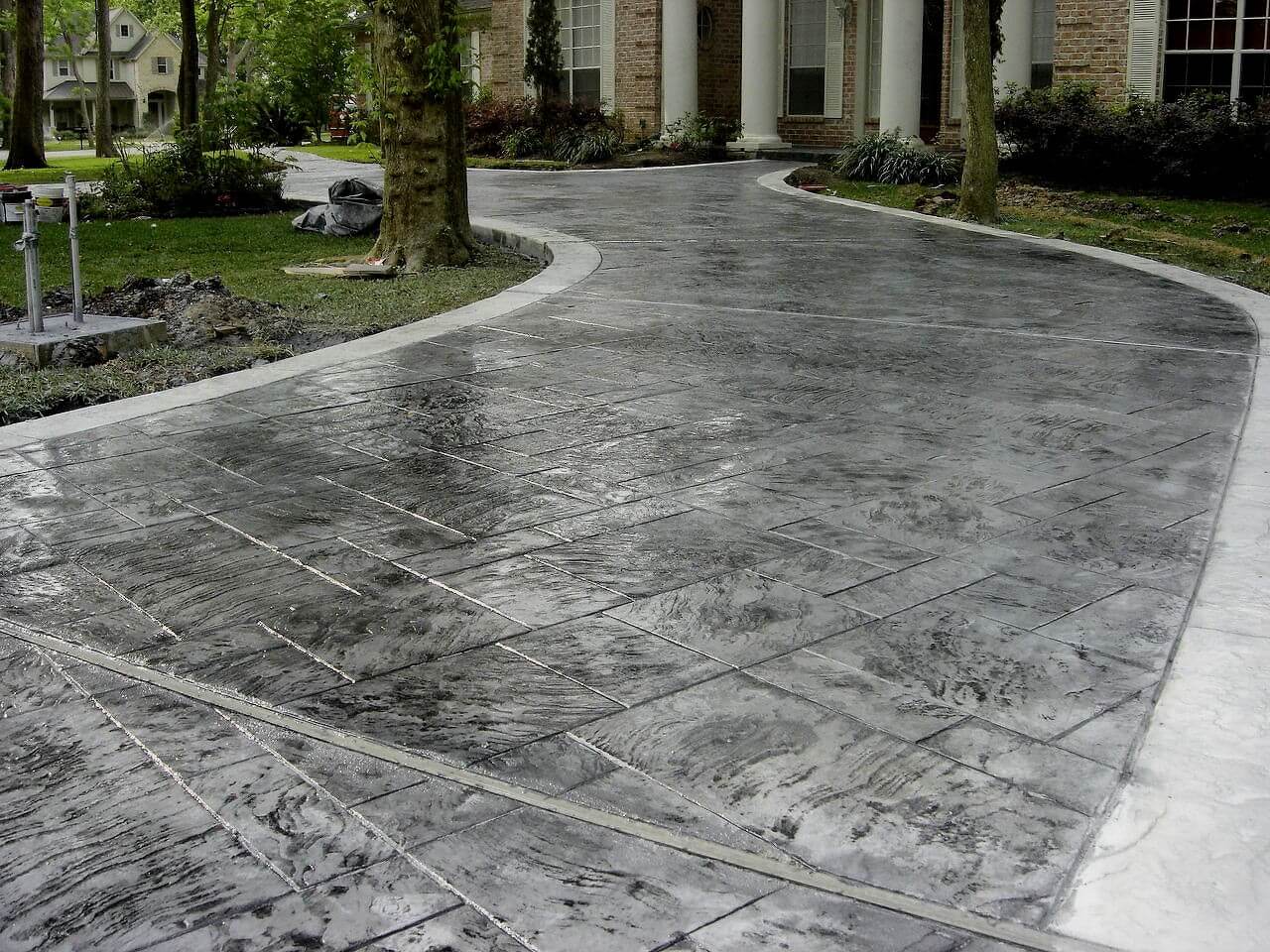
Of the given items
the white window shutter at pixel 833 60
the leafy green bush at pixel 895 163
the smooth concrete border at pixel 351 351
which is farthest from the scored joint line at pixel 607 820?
the white window shutter at pixel 833 60

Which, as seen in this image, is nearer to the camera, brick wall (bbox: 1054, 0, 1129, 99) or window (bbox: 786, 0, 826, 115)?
brick wall (bbox: 1054, 0, 1129, 99)

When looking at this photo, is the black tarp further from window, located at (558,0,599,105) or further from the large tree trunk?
window, located at (558,0,599,105)

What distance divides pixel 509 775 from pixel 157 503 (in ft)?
8.30

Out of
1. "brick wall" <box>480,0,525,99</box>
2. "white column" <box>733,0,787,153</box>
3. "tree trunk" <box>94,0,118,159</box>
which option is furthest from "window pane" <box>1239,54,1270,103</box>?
"tree trunk" <box>94,0,118,159</box>

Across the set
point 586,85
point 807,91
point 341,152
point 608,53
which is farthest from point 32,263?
point 341,152

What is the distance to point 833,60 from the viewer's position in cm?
2527

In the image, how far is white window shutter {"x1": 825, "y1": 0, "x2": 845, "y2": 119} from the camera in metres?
25.1

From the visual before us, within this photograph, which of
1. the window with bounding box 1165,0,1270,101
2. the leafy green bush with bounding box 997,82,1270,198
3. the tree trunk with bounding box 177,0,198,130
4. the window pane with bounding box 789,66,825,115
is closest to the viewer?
the leafy green bush with bounding box 997,82,1270,198

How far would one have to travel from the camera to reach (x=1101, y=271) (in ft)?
36.7

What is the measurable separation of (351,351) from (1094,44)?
603 inches

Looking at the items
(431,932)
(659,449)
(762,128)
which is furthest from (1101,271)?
(762,128)

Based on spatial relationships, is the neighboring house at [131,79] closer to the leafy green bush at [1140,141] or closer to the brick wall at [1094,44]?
the brick wall at [1094,44]

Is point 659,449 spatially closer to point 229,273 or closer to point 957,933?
point 957,933

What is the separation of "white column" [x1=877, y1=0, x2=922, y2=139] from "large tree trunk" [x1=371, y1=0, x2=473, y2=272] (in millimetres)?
→ 11256
